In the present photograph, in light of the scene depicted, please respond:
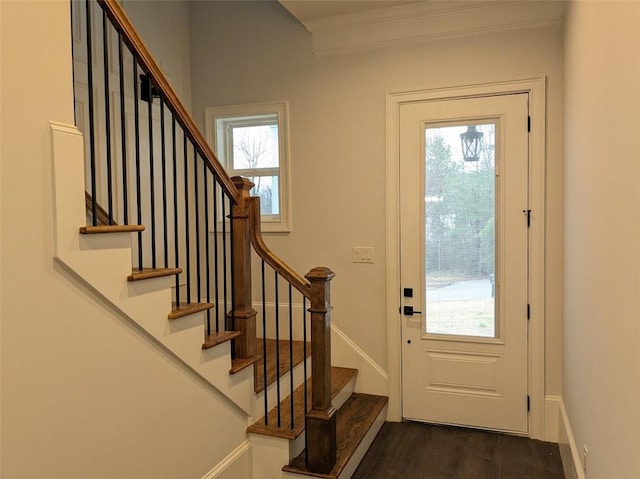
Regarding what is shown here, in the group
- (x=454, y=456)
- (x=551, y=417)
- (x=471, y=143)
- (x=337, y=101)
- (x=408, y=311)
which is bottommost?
A: (x=454, y=456)

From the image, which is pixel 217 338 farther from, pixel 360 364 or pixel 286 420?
pixel 360 364

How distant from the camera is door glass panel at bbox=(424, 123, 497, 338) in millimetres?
3340

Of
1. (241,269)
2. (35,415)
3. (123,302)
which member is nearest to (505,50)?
(241,269)

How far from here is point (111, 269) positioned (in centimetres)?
187

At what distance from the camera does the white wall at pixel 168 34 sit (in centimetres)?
357

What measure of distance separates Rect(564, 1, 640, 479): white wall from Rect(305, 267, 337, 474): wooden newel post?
3.93 feet

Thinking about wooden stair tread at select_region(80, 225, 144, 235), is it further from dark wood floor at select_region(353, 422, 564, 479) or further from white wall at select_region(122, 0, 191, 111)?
white wall at select_region(122, 0, 191, 111)

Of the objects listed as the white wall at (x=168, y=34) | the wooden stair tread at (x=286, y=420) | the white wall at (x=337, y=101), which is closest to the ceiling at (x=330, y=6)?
the white wall at (x=337, y=101)

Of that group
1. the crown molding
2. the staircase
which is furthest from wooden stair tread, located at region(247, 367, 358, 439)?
the crown molding

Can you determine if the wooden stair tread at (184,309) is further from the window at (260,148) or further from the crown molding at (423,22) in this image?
the crown molding at (423,22)

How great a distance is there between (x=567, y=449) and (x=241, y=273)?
2.02 metres

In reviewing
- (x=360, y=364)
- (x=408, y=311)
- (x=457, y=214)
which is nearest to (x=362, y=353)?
(x=360, y=364)

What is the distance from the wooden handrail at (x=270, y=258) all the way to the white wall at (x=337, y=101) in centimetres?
99

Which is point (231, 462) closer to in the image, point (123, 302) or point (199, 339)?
point (199, 339)
